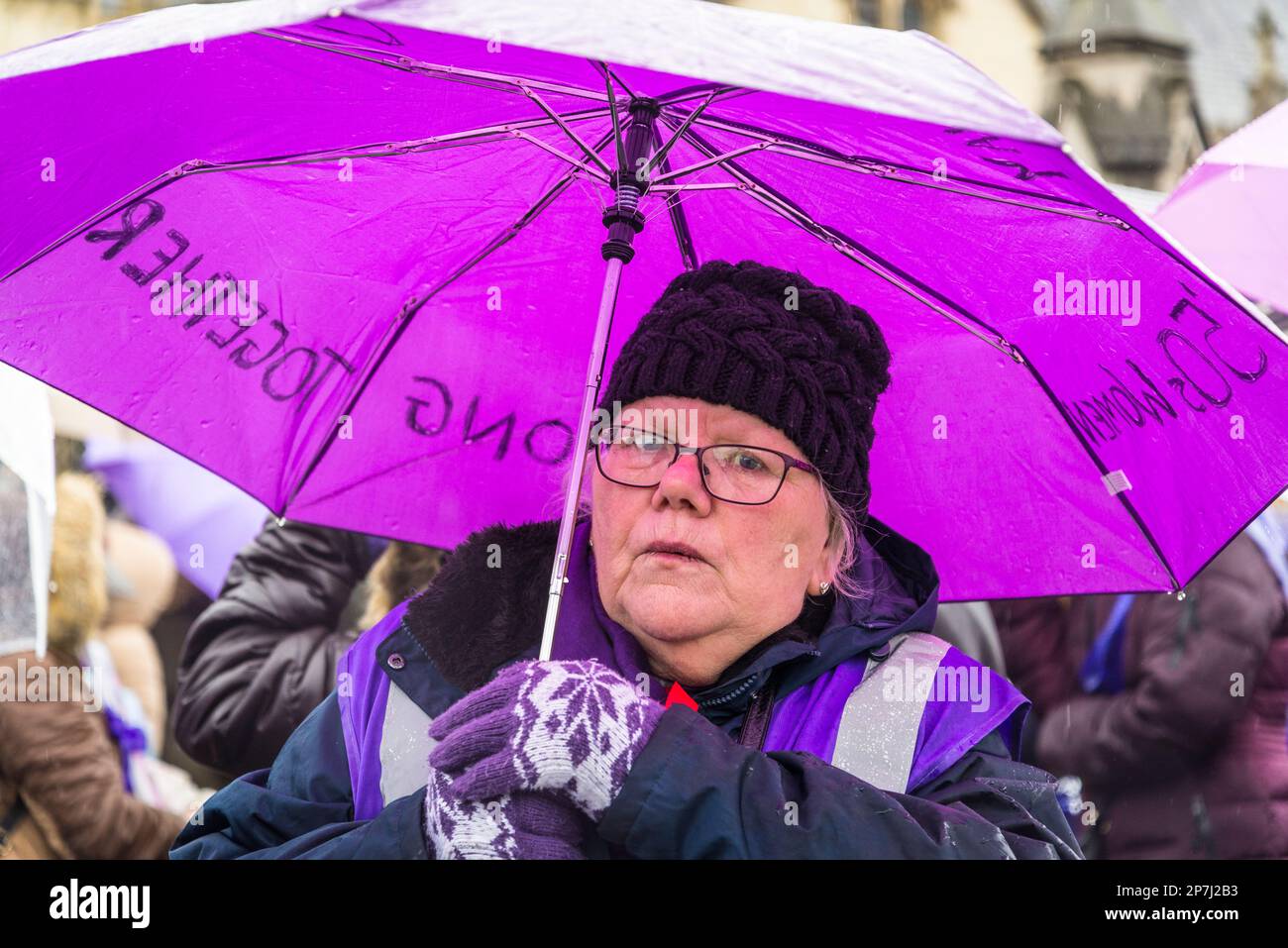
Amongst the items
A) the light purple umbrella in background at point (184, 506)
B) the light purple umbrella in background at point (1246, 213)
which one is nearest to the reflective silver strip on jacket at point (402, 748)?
the light purple umbrella in background at point (184, 506)

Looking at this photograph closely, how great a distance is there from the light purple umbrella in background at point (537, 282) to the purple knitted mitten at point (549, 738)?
1.23ft

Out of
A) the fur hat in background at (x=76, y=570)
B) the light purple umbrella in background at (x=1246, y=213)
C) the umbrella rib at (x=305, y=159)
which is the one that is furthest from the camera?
the fur hat in background at (x=76, y=570)

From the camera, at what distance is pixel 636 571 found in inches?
90.3

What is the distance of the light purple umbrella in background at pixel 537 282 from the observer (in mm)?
2271

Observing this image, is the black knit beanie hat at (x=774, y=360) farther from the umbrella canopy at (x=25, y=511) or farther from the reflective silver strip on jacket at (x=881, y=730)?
the umbrella canopy at (x=25, y=511)

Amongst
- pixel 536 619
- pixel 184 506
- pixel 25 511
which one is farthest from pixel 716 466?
pixel 25 511

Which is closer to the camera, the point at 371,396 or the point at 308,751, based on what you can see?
the point at 308,751

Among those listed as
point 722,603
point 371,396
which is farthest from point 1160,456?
point 371,396

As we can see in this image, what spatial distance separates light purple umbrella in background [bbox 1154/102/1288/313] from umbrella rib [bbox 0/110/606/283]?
2.04 m

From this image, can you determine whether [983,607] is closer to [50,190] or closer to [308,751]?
[308,751]

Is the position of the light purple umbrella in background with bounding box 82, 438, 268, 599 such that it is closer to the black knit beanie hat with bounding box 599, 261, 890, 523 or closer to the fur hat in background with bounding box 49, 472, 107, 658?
the fur hat in background with bounding box 49, 472, 107, 658

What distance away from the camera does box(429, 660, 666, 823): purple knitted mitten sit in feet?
6.13

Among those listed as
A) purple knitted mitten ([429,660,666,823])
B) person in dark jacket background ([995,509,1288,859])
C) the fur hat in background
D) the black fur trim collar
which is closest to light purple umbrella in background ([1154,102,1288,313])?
person in dark jacket background ([995,509,1288,859])
